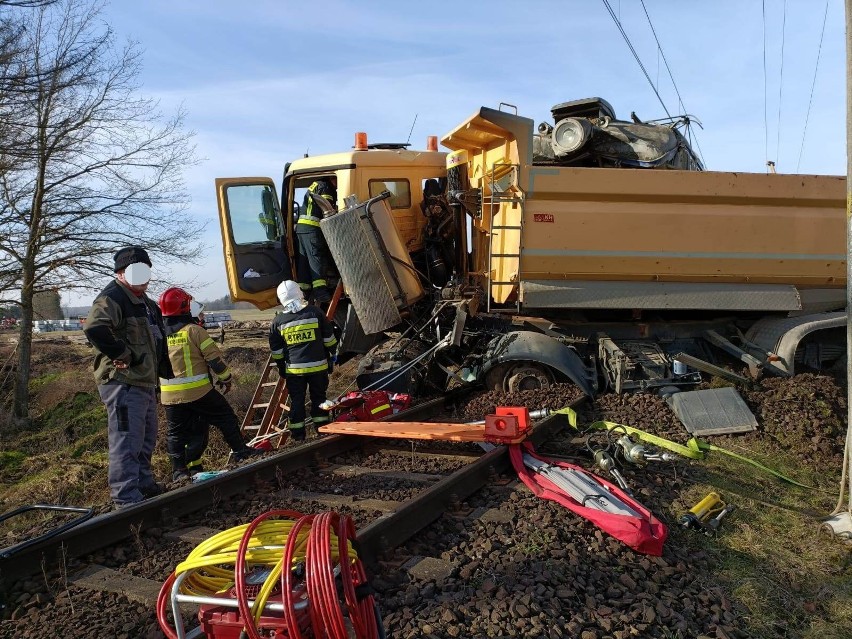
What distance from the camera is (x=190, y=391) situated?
551 cm

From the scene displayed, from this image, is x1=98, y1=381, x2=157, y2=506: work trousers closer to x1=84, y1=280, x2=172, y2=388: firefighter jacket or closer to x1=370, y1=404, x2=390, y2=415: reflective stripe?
x1=84, y1=280, x2=172, y2=388: firefighter jacket

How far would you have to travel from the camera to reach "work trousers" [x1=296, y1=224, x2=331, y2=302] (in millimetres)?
7379

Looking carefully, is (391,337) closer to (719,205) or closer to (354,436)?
(354,436)

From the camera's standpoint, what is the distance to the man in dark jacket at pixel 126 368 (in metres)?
4.45

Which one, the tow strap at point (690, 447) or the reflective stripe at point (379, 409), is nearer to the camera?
the tow strap at point (690, 447)

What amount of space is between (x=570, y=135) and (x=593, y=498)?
4.48 m

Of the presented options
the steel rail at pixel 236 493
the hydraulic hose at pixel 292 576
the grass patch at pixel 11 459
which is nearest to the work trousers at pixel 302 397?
the steel rail at pixel 236 493

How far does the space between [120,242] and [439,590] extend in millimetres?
11552

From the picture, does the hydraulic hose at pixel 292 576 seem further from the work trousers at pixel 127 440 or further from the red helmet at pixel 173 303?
the red helmet at pixel 173 303

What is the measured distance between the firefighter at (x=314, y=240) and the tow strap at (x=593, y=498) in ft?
12.4

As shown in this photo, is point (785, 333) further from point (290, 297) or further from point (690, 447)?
point (290, 297)

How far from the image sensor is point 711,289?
21.7ft

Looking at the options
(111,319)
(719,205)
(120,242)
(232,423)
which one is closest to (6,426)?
(120,242)

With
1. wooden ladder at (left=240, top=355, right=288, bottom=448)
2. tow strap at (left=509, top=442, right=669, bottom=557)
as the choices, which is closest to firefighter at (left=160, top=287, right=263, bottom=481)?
wooden ladder at (left=240, top=355, right=288, bottom=448)
